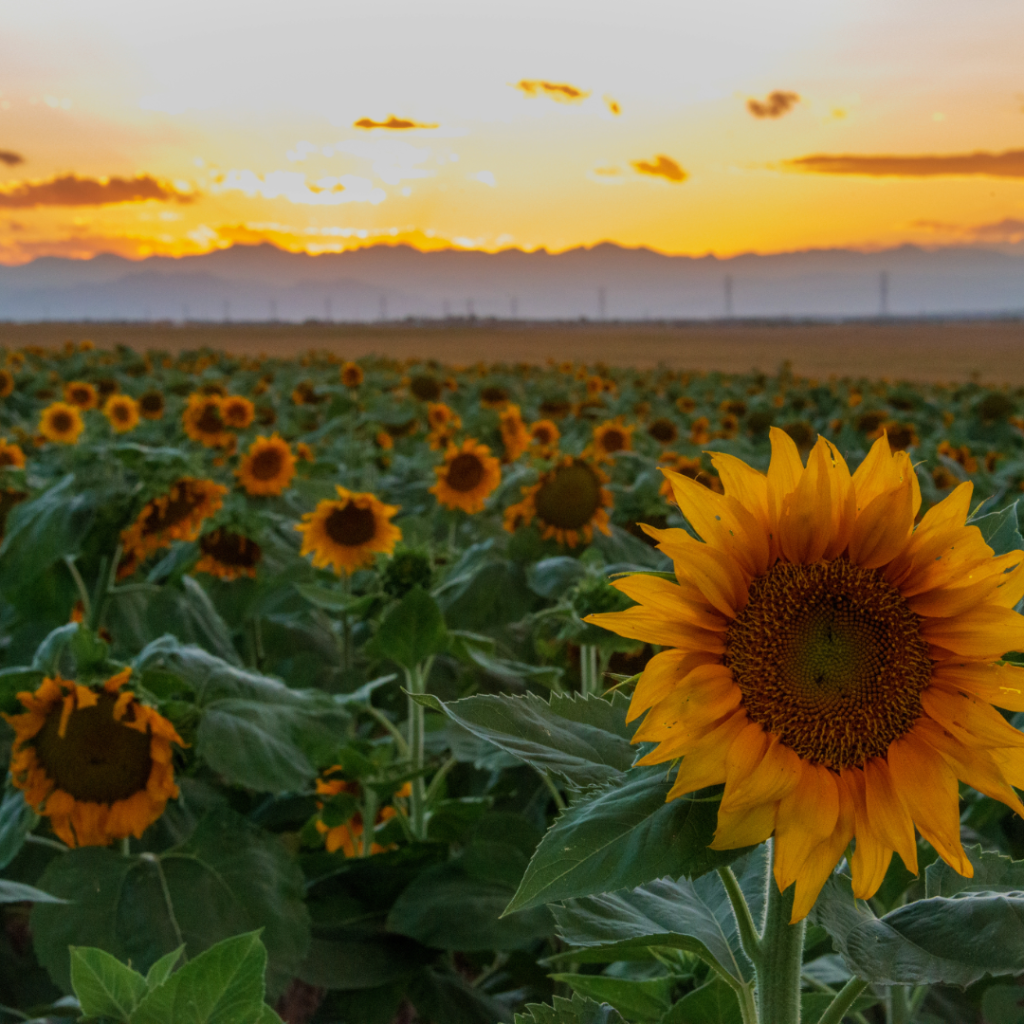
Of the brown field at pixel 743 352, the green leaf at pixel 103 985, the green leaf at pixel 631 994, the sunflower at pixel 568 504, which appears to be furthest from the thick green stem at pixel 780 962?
the brown field at pixel 743 352

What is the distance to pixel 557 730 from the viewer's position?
110 centimetres

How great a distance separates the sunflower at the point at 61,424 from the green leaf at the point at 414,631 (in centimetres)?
617

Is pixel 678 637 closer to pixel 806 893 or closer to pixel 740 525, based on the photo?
pixel 740 525

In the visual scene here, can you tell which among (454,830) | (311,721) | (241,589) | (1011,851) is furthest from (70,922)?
(1011,851)

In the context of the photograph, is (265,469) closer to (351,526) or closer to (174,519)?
(351,526)

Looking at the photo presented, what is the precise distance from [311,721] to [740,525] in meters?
1.47

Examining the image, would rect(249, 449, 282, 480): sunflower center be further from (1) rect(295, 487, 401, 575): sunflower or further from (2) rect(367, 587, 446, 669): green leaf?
(2) rect(367, 587, 446, 669): green leaf

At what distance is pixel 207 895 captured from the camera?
2.12m

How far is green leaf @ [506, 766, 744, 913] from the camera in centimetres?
93

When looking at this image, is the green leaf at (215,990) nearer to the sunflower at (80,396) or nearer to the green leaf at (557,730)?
the green leaf at (557,730)

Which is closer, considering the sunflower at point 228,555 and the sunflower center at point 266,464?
the sunflower at point 228,555

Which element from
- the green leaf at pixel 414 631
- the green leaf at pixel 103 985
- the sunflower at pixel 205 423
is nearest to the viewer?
the green leaf at pixel 103 985

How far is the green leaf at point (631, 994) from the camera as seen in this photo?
1.51 meters

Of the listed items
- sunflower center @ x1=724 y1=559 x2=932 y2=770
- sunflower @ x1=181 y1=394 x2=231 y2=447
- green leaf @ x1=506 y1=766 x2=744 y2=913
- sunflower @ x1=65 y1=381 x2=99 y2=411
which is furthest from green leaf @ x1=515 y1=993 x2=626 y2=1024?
sunflower @ x1=65 y1=381 x2=99 y2=411
